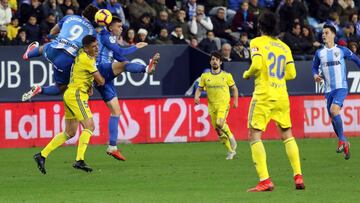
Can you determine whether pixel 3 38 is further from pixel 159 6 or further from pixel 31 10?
pixel 159 6

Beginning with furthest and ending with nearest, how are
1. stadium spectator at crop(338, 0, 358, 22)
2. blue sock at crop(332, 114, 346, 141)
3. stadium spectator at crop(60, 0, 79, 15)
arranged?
stadium spectator at crop(338, 0, 358, 22) → stadium spectator at crop(60, 0, 79, 15) → blue sock at crop(332, 114, 346, 141)

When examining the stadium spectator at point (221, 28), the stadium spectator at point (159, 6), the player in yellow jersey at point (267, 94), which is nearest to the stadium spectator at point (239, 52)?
the stadium spectator at point (221, 28)

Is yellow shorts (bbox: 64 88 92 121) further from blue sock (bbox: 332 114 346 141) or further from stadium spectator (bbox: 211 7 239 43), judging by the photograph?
stadium spectator (bbox: 211 7 239 43)

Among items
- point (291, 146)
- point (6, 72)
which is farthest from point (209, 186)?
point (6, 72)

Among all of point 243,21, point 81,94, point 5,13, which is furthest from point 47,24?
point 81,94

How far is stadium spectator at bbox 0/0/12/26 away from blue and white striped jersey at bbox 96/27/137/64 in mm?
8215

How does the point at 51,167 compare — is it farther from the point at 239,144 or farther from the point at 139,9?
the point at 139,9

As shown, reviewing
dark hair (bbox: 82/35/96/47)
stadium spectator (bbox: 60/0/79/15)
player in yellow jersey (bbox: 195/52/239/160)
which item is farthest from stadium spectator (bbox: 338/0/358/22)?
dark hair (bbox: 82/35/96/47)

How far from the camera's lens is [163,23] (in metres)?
29.6

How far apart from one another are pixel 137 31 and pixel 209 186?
14.6m

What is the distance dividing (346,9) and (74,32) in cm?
1644

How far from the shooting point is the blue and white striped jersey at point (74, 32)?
722 inches

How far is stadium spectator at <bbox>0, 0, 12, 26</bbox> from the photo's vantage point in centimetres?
2705

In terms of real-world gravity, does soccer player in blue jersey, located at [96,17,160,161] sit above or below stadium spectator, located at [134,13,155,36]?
below
